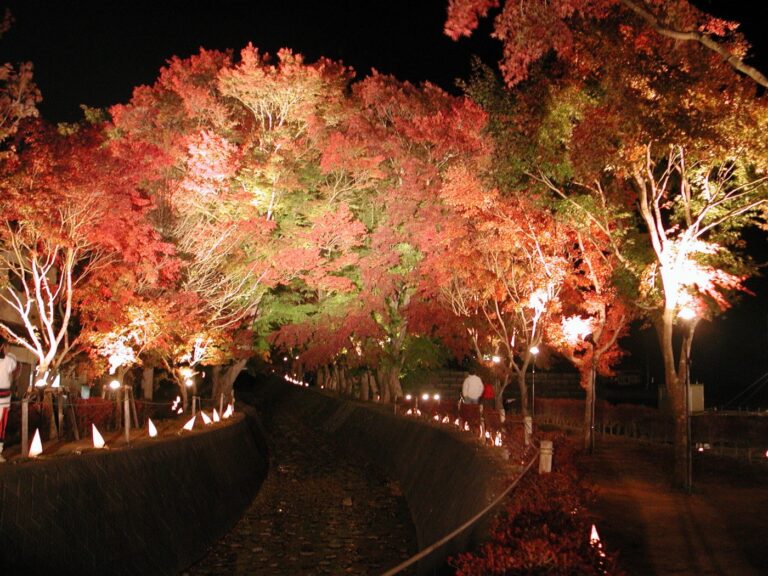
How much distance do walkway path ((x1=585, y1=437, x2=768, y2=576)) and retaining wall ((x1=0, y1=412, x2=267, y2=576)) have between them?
23.6 ft

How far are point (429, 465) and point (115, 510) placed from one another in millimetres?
10295

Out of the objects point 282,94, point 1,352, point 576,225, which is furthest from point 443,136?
point 1,352

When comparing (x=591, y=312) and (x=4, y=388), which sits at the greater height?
(x=591, y=312)

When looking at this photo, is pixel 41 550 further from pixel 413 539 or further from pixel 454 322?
pixel 454 322

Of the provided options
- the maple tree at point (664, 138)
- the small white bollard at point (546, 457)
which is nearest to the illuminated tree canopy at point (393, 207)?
the maple tree at point (664, 138)

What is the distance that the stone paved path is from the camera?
14766 mm

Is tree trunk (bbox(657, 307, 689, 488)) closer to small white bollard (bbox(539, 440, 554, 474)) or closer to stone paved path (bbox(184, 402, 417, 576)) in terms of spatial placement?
small white bollard (bbox(539, 440, 554, 474))

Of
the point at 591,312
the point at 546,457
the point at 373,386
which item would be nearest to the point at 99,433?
the point at 546,457

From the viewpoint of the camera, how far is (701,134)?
13.1 meters

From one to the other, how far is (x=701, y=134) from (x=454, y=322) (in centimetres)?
1738

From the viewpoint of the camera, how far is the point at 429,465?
771 inches

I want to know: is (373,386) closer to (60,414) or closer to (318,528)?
(318,528)

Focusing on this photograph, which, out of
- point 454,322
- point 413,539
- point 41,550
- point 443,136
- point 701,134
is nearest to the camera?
point 41,550

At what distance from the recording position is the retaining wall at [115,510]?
884 centimetres
